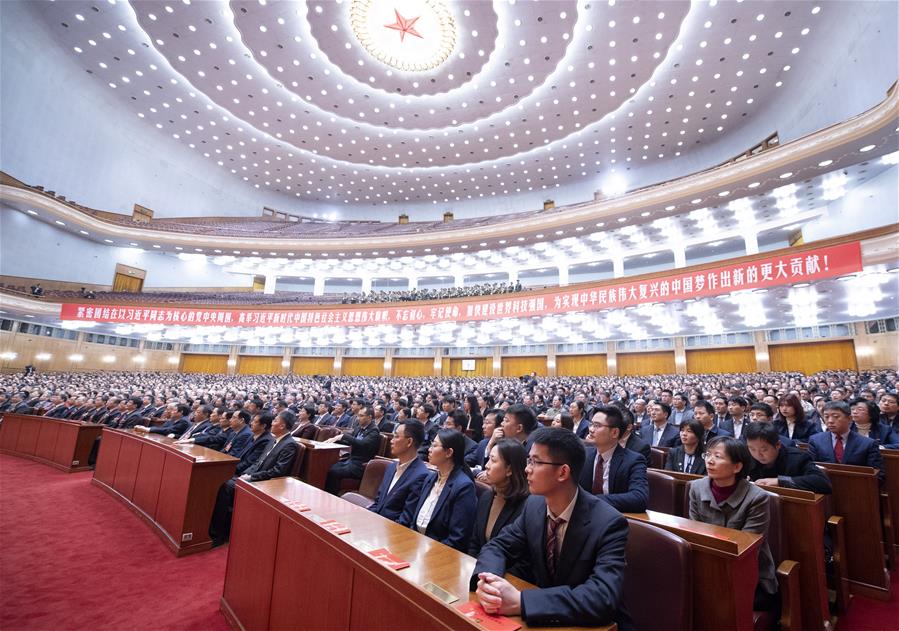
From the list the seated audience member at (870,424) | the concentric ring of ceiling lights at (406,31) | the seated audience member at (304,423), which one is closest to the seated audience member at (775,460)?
the seated audience member at (870,424)

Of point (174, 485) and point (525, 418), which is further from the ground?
point (525, 418)

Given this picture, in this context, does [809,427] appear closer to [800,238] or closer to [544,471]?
[544,471]

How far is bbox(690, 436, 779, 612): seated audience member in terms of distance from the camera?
171cm

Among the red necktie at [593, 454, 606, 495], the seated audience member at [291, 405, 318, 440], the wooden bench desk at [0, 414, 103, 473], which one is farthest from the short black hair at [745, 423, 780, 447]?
the wooden bench desk at [0, 414, 103, 473]

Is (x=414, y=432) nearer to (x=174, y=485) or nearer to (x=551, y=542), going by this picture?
(x=551, y=542)

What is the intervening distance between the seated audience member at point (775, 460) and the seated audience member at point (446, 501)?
6.21 ft

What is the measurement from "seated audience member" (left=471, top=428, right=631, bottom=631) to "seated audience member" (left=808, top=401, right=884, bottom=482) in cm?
299

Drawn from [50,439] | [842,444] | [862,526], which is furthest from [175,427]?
[842,444]

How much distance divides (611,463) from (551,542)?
115 cm

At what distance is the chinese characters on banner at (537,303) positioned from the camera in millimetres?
8250

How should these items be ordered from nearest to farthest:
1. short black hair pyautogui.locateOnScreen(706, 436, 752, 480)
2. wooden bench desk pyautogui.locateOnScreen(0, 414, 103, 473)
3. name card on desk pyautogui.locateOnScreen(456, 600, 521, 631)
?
name card on desk pyautogui.locateOnScreen(456, 600, 521, 631), short black hair pyautogui.locateOnScreen(706, 436, 752, 480), wooden bench desk pyautogui.locateOnScreen(0, 414, 103, 473)

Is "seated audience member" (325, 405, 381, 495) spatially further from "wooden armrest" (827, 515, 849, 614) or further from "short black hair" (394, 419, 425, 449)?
"wooden armrest" (827, 515, 849, 614)

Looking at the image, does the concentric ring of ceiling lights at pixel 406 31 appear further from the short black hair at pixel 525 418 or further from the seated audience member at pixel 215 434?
the short black hair at pixel 525 418

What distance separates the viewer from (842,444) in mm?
3078
